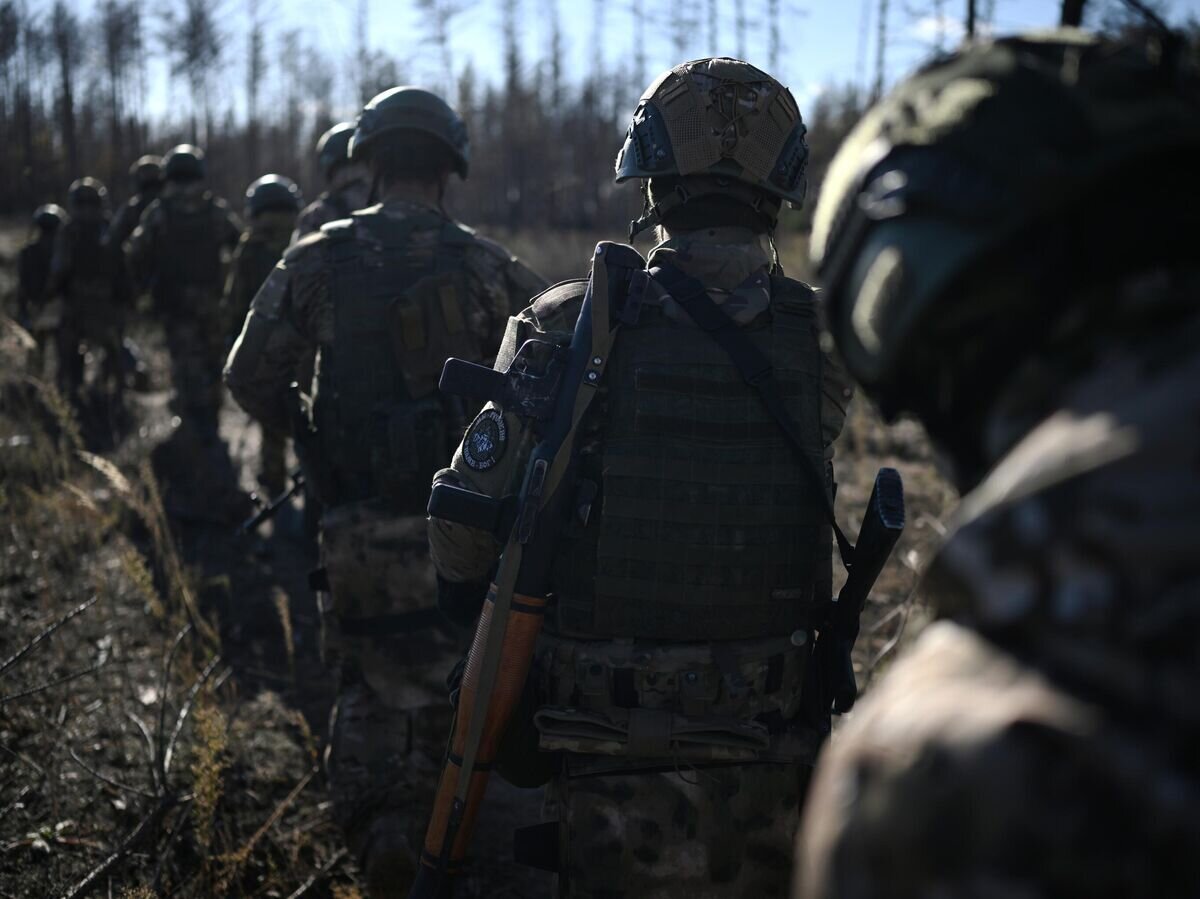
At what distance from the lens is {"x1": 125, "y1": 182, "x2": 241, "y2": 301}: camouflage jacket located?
Answer: 8.34 metres

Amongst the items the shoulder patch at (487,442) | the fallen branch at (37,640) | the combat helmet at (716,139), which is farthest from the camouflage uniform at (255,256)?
the shoulder patch at (487,442)

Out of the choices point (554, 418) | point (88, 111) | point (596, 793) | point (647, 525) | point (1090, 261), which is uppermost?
point (1090, 261)

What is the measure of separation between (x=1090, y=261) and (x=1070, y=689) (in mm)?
389

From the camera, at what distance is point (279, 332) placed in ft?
11.7

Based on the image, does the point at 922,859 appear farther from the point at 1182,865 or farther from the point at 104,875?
the point at 104,875

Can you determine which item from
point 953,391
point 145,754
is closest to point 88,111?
point 145,754

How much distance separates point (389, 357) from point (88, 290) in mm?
7567

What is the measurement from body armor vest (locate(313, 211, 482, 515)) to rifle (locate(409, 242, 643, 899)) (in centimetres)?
121

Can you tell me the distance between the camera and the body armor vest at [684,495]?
212cm

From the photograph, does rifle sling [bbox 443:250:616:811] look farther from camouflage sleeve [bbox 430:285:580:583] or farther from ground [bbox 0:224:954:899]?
ground [bbox 0:224:954:899]

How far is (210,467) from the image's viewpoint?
776cm

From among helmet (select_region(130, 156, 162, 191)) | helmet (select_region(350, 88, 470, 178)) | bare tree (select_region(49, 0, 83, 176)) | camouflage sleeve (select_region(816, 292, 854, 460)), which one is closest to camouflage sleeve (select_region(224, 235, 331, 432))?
helmet (select_region(350, 88, 470, 178))

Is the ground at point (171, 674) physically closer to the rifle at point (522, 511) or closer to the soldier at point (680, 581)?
the rifle at point (522, 511)

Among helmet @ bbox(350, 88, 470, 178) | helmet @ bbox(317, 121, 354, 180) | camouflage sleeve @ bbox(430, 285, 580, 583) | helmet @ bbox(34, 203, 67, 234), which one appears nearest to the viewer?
camouflage sleeve @ bbox(430, 285, 580, 583)
